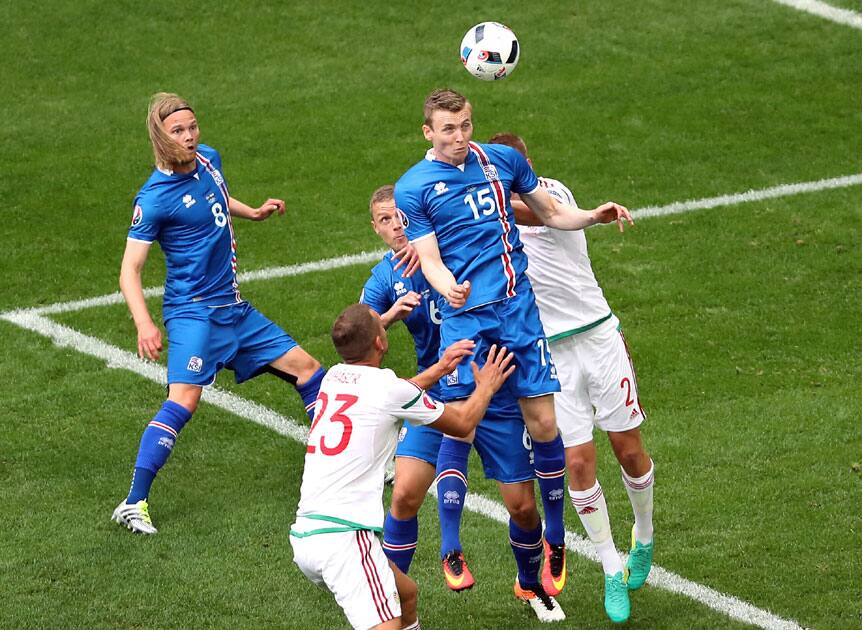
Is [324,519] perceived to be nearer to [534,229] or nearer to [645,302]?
[534,229]

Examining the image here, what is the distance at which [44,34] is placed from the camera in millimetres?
16547

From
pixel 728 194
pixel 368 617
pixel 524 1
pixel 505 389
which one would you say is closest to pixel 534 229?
pixel 505 389

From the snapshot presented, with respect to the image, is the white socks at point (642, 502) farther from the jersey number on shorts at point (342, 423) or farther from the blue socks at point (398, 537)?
the jersey number on shorts at point (342, 423)

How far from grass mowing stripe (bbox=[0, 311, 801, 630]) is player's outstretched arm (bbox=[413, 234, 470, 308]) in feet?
6.74

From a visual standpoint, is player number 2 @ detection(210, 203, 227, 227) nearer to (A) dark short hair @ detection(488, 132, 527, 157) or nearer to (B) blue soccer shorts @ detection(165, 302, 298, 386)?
(B) blue soccer shorts @ detection(165, 302, 298, 386)

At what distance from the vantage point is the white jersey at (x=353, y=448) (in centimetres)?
610

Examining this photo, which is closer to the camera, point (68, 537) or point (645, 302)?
point (68, 537)

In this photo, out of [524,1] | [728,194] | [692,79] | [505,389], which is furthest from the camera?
[524,1]

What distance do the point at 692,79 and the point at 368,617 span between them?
36.0ft

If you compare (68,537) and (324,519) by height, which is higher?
(324,519)

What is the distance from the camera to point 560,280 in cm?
770

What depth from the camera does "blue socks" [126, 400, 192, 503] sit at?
8469 millimetres

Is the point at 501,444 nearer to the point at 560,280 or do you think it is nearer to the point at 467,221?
the point at 560,280

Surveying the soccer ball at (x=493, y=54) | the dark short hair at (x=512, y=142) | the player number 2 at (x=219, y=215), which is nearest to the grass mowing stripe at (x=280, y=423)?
the player number 2 at (x=219, y=215)
